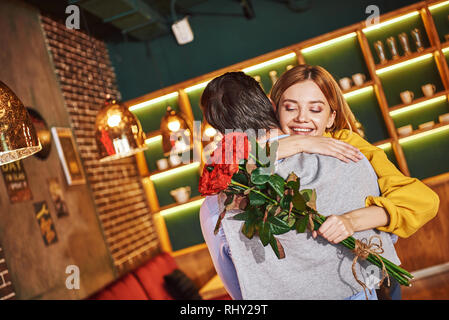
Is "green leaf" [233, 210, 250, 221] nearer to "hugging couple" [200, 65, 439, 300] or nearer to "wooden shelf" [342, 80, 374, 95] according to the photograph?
"hugging couple" [200, 65, 439, 300]

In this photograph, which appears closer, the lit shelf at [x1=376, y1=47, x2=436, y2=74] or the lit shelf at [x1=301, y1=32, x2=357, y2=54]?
the lit shelf at [x1=376, y1=47, x2=436, y2=74]

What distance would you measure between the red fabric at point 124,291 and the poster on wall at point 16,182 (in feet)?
2.88

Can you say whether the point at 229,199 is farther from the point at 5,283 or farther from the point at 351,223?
the point at 5,283

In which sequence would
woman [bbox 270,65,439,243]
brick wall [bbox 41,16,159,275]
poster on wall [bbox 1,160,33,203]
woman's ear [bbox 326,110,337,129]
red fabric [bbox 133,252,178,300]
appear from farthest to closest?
brick wall [bbox 41,16,159,275], red fabric [bbox 133,252,178,300], poster on wall [bbox 1,160,33,203], woman's ear [bbox 326,110,337,129], woman [bbox 270,65,439,243]

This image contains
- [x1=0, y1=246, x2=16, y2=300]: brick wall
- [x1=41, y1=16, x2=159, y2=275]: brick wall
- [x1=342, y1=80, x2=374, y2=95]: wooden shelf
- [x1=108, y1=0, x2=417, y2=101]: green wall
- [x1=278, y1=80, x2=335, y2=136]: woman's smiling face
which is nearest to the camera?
[x1=278, y1=80, x2=335, y2=136]: woman's smiling face

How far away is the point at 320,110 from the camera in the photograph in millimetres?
1362

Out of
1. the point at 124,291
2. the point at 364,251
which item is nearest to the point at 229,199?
the point at 364,251

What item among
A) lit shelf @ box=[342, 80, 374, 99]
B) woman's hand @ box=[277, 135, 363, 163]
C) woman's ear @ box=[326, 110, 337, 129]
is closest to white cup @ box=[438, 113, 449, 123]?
lit shelf @ box=[342, 80, 374, 99]

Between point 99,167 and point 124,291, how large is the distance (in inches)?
53.9

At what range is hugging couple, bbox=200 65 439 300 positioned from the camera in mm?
1135

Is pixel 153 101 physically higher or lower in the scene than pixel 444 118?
higher

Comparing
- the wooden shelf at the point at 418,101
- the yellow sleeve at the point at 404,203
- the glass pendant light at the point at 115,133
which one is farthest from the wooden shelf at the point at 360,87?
the yellow sleeve at the point at 404,203

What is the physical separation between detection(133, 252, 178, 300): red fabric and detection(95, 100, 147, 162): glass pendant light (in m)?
1.64

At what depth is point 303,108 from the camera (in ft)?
4.40
